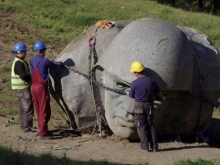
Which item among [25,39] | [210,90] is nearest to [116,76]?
[210,90]

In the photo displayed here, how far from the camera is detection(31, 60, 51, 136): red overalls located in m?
9.45

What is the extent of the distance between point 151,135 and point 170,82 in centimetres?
93

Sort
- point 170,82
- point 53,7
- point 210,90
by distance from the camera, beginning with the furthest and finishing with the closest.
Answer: point 53,7, point 210,90, point 170,82

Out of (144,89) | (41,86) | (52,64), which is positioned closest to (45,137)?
(41,86)

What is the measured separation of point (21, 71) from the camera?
9.59 metres

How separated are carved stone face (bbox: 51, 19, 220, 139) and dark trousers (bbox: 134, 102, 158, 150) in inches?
10.9

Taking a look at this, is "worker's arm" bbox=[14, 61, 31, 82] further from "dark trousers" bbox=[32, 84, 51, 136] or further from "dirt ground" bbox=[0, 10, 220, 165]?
"dirt ground" bbox=[0, 10, 220, 165]

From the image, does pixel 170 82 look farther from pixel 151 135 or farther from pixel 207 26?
pixel 207 26

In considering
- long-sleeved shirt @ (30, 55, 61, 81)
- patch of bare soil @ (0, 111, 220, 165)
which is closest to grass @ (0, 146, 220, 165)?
patch of bare soil @ (0, 111, 220, 165)

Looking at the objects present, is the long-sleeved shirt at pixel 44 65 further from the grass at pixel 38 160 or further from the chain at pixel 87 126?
the grass at pixel 38 160

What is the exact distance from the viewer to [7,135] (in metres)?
9.53

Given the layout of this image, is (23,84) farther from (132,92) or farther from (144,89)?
(144,89)

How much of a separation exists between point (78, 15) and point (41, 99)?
963cm

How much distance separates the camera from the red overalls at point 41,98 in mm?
9453
